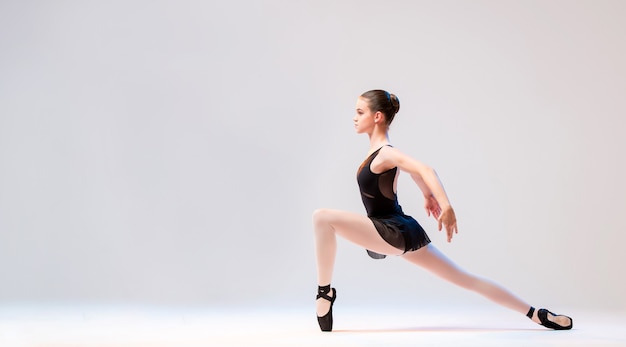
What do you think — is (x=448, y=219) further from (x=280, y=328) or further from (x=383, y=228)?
(x=280, y=328)

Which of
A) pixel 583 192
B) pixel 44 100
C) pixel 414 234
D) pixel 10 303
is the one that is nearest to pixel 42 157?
pixel 44 100

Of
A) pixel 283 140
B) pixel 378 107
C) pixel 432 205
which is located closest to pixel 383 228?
pixel 432 205

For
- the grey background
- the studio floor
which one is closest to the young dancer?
the studio floor

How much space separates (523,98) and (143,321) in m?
3.17

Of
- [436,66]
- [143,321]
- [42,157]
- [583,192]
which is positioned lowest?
[143,321]

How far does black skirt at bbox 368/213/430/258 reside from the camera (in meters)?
3.48

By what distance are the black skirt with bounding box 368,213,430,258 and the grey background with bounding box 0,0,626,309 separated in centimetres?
187

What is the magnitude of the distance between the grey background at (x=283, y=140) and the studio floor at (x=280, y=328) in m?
0.68

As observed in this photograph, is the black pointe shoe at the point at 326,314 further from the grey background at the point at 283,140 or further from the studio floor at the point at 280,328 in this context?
the grey background at the point at 283,140

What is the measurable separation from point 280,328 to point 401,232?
2.83 feet

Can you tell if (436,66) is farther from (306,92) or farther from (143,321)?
(143,321)

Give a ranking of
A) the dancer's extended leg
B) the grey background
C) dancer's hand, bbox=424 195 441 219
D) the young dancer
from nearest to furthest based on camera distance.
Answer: the young dancer
the dancer's extended leg
dancer's hand, bbox=424 195 441 219
the grey background

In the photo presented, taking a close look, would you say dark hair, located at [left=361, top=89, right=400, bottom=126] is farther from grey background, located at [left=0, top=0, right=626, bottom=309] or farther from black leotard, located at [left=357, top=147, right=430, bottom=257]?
grey background, located at [left=0, top=0, right=626, bottom=309]

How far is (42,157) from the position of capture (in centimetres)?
581
